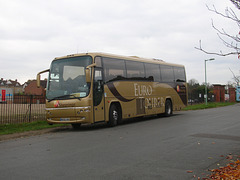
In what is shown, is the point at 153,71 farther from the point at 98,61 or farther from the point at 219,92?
the point at 219,92

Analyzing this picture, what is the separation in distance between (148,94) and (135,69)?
1999mm

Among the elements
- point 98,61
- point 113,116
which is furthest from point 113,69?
point 113,116

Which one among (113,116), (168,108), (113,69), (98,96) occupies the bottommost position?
(113,116)

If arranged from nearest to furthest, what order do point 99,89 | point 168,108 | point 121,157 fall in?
point 121,157 → point 99,89 → point 168,108

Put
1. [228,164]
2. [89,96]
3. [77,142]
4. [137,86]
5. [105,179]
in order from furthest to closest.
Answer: [137,86] → [89,96] → [77,142] → [228,164] → [105,179]

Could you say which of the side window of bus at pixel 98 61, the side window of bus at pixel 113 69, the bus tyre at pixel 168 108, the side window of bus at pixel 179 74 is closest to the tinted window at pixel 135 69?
the side window of bus at pixel 113 69

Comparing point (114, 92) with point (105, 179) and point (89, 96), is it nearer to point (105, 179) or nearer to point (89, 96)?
point (89, 96)

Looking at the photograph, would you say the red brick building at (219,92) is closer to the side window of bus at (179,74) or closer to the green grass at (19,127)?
the side window of bus at (179,74)

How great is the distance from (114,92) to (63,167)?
8895 millimetres

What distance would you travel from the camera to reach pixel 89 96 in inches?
514

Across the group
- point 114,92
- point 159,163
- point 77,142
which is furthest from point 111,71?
point 159,163

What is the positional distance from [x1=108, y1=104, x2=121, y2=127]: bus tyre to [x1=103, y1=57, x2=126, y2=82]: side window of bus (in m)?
1.52

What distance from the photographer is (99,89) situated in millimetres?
13789

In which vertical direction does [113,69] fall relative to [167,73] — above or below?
below
